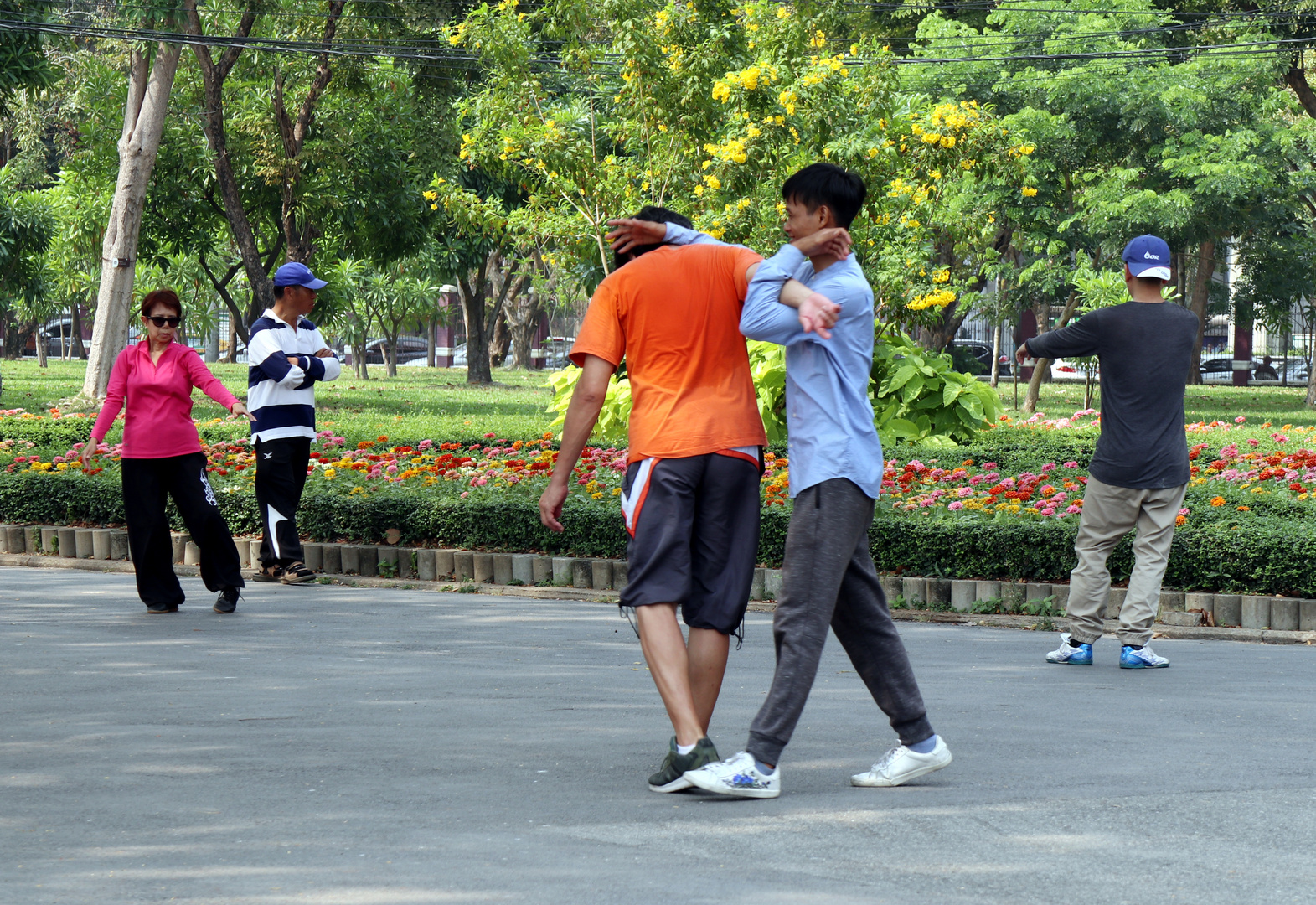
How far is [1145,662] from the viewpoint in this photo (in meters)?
6.78

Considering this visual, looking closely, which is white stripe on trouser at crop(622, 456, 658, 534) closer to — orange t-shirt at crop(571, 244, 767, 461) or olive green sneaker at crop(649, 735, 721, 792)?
orange t-shirt at crop(571, 244, 767, 461)

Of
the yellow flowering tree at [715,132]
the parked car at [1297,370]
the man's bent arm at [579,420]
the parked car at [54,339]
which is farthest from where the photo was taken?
the parked car at [54,339]

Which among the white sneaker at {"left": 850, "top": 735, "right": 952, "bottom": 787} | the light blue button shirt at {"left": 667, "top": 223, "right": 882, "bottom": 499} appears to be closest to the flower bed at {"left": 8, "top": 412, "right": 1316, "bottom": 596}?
the white sneaker at {"left": 850, "top": 735, "right": 952, "bottom": 787}

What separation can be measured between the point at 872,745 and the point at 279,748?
1.95m

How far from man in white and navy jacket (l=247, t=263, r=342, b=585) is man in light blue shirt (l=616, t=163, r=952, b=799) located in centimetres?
516

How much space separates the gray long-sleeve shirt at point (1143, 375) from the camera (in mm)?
6660

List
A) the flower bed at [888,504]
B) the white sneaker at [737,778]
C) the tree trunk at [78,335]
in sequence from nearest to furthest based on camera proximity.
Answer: the white sneaker at [737,778], the flower bed at [888,504], the tree trunk at [78,335]

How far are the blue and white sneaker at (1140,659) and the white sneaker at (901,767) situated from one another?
243 centimetres

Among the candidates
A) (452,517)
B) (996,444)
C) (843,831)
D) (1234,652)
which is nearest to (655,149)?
(996,444)

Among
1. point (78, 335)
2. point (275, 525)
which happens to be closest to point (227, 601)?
point (275, 525)

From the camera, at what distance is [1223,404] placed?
31328 millimetres

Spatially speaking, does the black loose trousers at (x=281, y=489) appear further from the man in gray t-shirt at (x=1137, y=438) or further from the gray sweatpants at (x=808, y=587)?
the gray sweatpants at (x=808, y=587)

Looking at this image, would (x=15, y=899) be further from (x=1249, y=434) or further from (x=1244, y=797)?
(x=1249, y=434)

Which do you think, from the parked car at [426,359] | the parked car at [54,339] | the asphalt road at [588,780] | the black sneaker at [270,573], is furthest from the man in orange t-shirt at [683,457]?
the parked car at [54,339]
